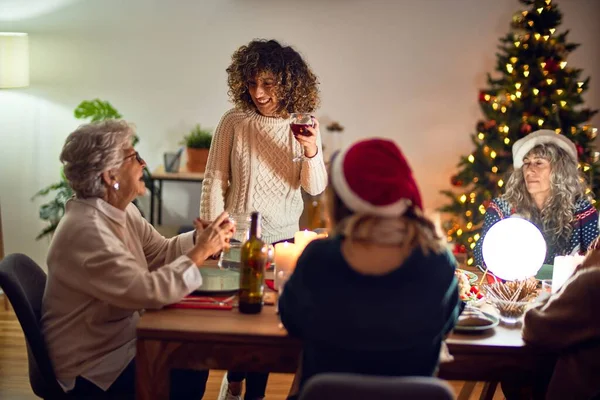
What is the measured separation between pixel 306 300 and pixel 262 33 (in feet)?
11.5

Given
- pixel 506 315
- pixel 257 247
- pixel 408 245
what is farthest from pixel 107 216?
pixel 506 315

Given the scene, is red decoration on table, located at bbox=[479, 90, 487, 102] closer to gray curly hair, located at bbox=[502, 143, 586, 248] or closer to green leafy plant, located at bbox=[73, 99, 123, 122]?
gray curly hair, located at bbox=[502, 143, 586, 248]

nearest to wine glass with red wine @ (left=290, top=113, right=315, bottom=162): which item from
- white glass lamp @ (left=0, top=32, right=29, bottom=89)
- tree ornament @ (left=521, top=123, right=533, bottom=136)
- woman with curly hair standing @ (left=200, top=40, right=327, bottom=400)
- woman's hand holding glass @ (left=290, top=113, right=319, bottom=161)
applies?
woman's hand holding glass @ (left=290, top=113, right=319, bottom=161)

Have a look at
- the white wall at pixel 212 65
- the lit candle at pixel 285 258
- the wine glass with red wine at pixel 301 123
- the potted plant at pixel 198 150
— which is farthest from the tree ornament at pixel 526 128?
the lit candle at pixel 285 258

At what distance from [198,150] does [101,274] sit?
2706 mm

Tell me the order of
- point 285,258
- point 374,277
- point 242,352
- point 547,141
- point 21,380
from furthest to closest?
point 21,380, point 547,141, point 285,258, point 242,352, point 374,277

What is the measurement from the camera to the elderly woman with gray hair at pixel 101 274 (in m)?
2.29

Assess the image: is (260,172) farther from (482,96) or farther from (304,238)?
(482,96)

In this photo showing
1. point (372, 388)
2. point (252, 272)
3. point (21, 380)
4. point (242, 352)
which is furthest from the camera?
point (21, 380)

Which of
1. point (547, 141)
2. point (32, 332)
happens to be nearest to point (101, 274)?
point (32, 332)

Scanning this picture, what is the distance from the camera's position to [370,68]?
17.2ft

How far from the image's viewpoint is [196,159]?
16.3 ft

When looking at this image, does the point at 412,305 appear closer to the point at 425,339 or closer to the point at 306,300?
the point at 425,339

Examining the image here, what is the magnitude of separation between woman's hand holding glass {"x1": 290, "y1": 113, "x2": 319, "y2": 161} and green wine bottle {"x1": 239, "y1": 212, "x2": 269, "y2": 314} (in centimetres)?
67
